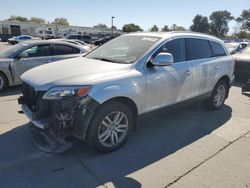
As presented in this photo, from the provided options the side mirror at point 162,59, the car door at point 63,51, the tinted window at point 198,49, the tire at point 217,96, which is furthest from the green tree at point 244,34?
the side mirror at point 162,59

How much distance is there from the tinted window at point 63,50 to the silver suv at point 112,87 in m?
3.34

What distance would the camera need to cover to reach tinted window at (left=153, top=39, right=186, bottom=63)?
14.5 feet

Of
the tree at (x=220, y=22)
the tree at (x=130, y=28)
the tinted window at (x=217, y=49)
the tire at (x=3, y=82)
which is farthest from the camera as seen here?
the tree at (x=220, y=22)

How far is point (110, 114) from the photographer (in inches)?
142

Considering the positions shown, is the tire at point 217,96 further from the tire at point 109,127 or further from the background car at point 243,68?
the background car at point 243,68

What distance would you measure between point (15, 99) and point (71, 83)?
3.75 metres

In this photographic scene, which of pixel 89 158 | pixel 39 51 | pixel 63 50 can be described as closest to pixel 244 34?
pixel 63 50

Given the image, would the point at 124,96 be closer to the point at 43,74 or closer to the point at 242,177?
the point at 43,74

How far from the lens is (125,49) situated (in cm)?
451

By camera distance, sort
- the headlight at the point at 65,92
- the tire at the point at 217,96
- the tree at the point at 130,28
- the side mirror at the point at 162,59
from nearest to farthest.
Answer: the headlight at the point at 65,92, the side mirror at the point at 162,59, the tire at the point at 217,96, the tree at the point at 130,28

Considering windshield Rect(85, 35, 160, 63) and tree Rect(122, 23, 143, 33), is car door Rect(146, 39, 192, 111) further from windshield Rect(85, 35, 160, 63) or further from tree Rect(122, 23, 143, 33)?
tree Rect(122, 23, 143, 33)

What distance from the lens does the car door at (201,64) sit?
4.89m

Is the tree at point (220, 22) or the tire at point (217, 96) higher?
the tree at point (220, 22)

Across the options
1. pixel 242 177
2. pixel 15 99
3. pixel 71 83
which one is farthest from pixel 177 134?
pixel 15 99
